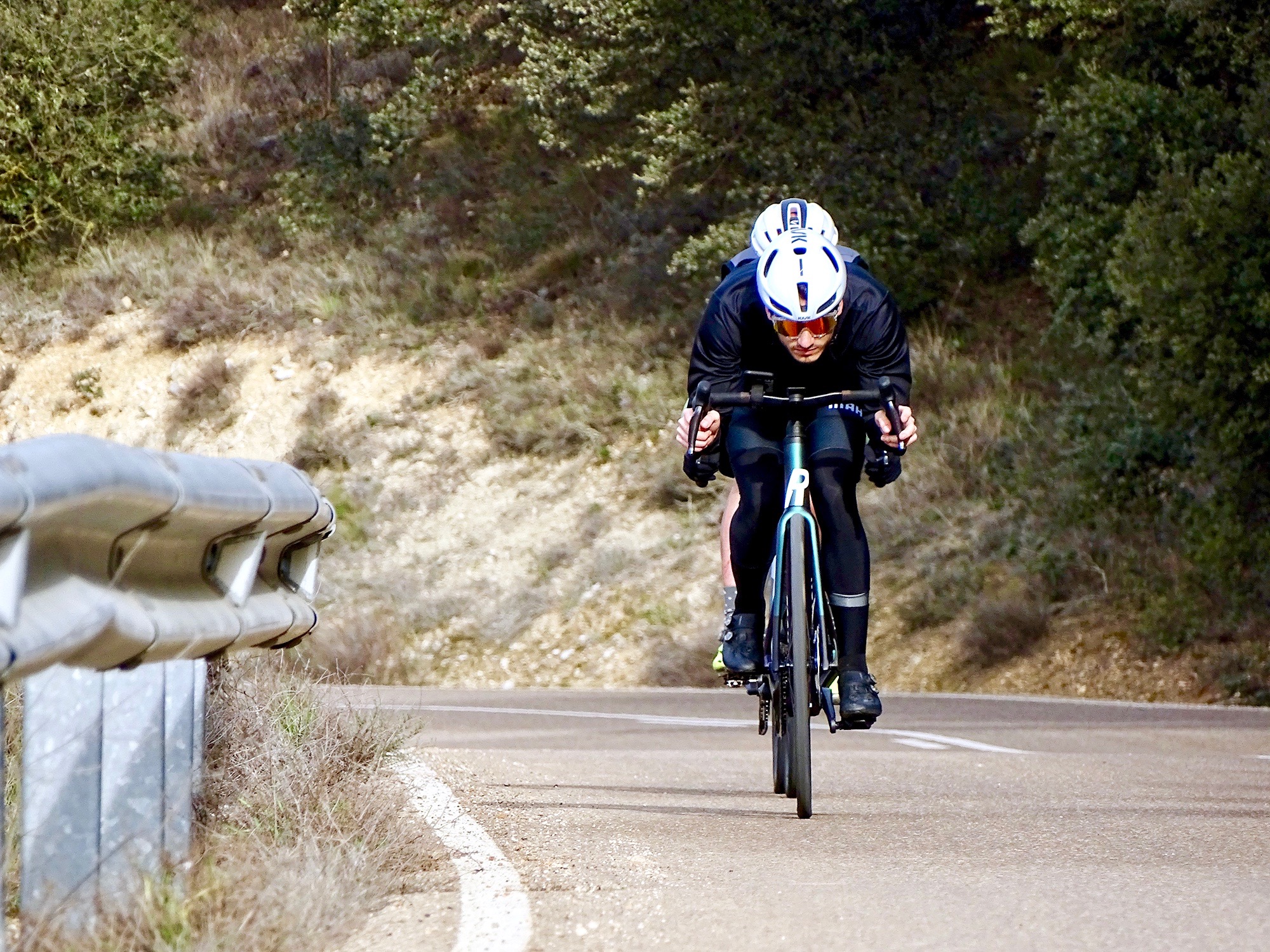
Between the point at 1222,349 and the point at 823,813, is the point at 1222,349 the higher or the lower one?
the higher one

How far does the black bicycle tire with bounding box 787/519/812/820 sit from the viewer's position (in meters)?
7.19

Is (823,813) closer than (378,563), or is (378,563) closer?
(823,813)

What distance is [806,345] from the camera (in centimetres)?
721

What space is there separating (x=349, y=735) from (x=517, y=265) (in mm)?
27127

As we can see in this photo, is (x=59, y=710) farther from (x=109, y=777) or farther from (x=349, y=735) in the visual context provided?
(x=349, y=735)

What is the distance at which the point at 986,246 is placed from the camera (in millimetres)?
26562

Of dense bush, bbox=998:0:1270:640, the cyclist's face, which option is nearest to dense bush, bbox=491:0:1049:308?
dense bush, bbox=998:0:1270:640

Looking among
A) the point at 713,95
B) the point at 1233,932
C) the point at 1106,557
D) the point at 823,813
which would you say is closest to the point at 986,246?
the point at 713,95

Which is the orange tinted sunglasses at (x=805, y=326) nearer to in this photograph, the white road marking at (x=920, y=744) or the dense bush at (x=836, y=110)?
the white road marking at (x=920, y=744)

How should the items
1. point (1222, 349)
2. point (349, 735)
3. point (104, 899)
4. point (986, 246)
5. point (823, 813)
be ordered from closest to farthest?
point (104, 899) < point (349, 735) < point (823, 813) < point (1222, 349) < point (986, 246)

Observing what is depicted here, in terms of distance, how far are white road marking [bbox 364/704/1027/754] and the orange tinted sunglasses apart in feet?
14.9

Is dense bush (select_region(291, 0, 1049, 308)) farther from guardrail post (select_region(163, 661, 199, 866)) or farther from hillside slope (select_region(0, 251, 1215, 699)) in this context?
guardrail post (select_region(163, 661, 199, 866))

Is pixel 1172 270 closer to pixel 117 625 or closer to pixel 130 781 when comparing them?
A: pixel 130 781

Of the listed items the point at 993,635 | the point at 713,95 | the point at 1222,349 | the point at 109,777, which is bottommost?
the point at 993,635
